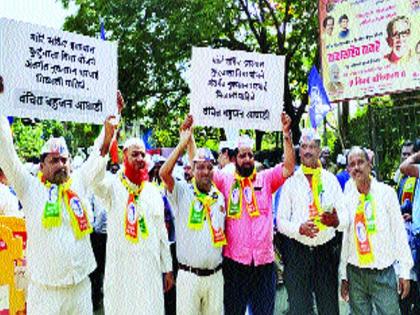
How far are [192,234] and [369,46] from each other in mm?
→ 7919

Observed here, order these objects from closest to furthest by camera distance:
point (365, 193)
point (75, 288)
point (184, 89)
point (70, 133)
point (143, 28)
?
1. point (75, 288)
2. point (365, 193)
3. point (143, 28)
4. point (184, 89)
5. point (70, 133)

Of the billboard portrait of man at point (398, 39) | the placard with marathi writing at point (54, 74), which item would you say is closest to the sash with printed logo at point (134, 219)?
the placard with marathi writing at point (54, 74)

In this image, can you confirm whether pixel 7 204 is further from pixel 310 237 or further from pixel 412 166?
pixel 412 166

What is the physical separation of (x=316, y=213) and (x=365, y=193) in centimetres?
47

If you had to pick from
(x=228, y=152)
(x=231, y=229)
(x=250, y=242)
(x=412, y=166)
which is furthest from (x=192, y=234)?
(x=228, y=152)

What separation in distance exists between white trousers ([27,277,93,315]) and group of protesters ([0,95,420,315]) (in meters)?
0.03

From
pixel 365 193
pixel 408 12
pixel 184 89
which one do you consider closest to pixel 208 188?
pixel 365 193

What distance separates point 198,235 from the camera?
5.40m

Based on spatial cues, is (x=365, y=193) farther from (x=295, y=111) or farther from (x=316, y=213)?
(x=295, y=111)

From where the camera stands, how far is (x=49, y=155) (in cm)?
503

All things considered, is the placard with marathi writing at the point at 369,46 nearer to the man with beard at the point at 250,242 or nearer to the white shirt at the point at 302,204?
the white shirt at the point at 302,204

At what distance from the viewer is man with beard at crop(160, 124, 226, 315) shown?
5332 mm

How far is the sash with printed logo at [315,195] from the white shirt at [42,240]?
1.99 metres

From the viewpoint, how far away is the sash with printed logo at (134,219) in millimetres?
5270
